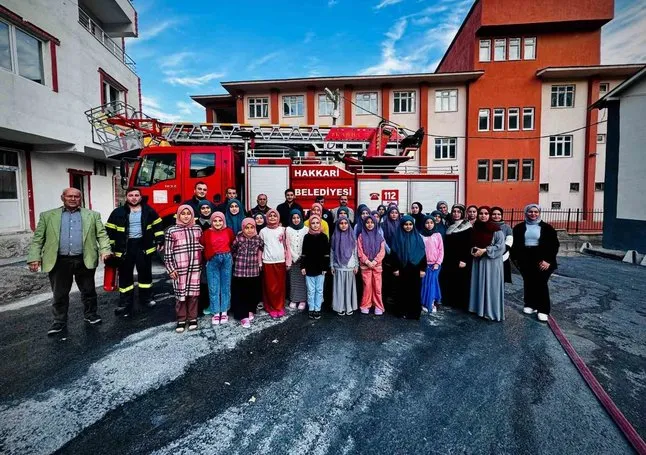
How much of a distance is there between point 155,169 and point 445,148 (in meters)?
16.1

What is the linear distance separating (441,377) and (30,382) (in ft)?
13.2

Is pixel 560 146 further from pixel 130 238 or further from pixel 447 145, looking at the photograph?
pixel 130 238

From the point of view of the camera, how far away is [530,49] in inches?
680

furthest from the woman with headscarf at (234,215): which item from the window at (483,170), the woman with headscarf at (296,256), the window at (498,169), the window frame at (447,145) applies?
the window at (498,169)

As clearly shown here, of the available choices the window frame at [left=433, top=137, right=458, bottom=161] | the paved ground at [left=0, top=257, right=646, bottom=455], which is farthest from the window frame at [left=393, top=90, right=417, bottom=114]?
the paved ground at [left=0, top=257, right=646, bottom=455]

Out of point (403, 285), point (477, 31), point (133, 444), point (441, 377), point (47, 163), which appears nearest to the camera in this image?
point (133, 444)

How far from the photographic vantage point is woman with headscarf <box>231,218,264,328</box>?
164 inches

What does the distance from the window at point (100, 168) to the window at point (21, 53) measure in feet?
13.7

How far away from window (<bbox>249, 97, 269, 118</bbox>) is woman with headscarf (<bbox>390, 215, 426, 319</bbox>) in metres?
16.7

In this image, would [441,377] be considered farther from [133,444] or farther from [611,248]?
[611,248]

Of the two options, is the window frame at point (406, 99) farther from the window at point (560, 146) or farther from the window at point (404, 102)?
the window at point (560, 146)

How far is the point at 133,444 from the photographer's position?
212 cm

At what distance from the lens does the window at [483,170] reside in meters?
17.5

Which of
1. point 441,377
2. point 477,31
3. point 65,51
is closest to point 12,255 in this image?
point 65,51
